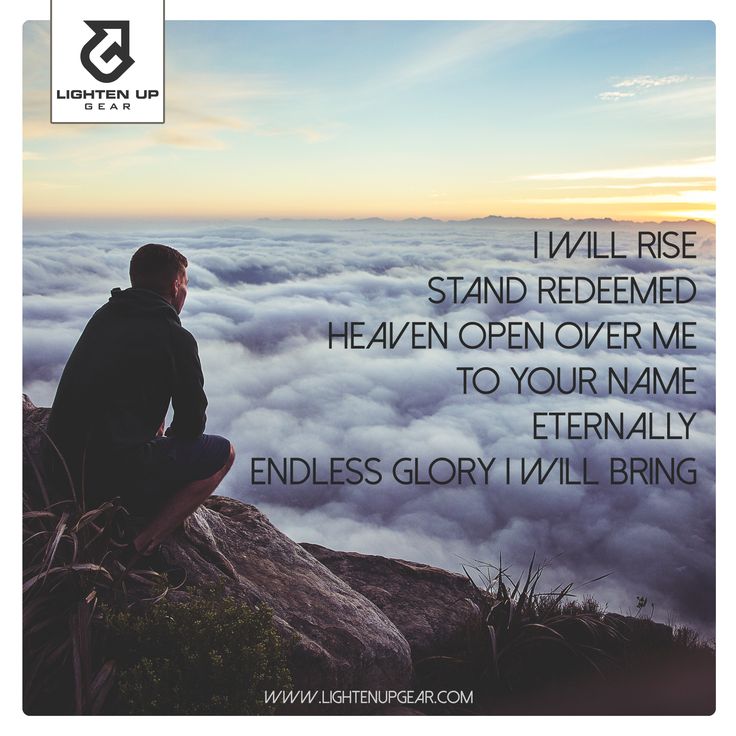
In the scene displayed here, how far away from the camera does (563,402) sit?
5039 millimetres

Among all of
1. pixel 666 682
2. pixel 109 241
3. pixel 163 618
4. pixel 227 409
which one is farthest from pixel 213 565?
pixel 666 682

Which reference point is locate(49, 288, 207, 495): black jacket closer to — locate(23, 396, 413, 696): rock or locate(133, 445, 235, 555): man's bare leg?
locate(133, 445, 235, 555): man's bare leg

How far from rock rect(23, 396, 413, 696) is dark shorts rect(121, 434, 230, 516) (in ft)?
0.79

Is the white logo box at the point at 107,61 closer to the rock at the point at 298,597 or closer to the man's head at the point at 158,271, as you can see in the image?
the man's head at the point at 158,271

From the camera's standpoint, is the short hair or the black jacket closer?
the black jacket

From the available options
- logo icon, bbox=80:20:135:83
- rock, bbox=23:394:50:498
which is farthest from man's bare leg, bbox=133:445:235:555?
logo icon, bbox=80:20:135:83

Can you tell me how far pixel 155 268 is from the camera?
4355mm

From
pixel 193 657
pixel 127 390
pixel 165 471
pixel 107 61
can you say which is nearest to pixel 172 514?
pixel 165 471

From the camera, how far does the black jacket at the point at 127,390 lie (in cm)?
420

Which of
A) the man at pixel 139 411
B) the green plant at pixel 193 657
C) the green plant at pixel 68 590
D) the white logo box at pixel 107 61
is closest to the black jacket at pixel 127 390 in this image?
the man at pixel 139 411

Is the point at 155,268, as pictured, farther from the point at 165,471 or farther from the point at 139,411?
the point at 165,471

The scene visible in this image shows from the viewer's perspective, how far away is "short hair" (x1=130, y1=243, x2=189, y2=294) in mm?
4355

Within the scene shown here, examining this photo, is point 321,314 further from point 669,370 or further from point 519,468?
point 669,370

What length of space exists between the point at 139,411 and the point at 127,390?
10 centimetres
